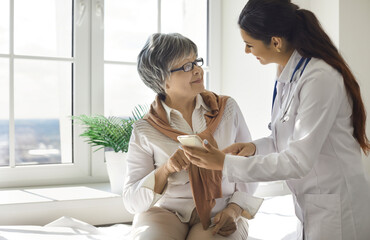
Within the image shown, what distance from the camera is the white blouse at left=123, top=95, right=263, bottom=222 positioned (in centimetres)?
161

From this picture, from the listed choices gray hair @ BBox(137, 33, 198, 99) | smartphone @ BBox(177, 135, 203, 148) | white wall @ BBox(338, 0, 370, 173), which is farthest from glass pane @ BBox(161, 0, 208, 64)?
smartphone @ BBox(177, 135, 203, 148)

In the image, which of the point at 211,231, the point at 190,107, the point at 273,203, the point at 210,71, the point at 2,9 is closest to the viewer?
the point at 211,231

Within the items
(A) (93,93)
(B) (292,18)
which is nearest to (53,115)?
(A) (93,93)

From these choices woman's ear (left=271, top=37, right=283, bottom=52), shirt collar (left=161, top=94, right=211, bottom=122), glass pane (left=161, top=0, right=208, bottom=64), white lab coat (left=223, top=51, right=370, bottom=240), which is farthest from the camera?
glass pane (left=161, top=0, right=208, bottom=64)

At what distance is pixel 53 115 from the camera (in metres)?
2.54

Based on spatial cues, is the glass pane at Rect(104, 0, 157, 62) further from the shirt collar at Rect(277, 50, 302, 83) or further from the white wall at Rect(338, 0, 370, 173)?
the shirt collar at Rect(277, 50, 302, 83)

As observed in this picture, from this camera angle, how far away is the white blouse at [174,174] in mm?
1610

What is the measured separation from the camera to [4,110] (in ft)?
7.78

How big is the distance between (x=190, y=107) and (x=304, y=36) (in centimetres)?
63

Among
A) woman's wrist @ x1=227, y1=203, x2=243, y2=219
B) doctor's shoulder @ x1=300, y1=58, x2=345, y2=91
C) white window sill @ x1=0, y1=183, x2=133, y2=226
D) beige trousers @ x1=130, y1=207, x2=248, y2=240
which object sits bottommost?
white window sill @ x1=0, y1=183, x2=133, y2=226

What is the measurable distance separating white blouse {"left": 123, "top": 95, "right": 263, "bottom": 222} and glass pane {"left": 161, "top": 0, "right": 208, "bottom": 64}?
46.2 inches

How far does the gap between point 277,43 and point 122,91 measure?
1.45 meters

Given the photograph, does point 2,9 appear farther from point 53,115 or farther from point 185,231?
point 185,231

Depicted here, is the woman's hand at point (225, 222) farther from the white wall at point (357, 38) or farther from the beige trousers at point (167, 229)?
the white wall at point (357, 38)
